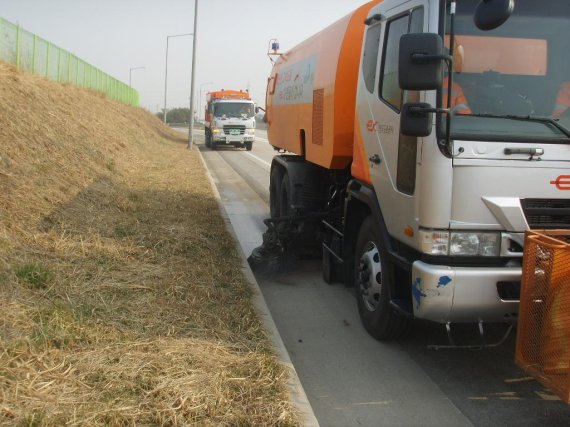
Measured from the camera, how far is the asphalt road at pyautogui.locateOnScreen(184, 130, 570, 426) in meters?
3.84

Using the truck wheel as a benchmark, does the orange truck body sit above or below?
above

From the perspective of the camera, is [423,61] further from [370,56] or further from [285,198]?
[285,198]

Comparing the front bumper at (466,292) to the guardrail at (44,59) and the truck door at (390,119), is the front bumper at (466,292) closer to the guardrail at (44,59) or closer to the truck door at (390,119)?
the truck door at (390,119)

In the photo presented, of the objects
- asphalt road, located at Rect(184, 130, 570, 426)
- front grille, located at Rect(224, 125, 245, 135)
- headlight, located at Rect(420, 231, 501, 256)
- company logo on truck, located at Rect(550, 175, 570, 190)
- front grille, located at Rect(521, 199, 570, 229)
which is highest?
front grille, located at Rect(224, 125, 245, 135)

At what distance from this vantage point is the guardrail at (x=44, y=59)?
1659 centimetres

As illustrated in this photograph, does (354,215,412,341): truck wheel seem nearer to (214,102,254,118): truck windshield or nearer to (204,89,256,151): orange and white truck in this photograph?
(204,89,256,151): orange and white truck

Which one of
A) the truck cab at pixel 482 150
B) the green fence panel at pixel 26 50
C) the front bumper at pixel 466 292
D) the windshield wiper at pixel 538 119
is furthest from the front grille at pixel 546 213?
the green fence panel at pixel 26 50

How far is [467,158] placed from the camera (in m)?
3.69

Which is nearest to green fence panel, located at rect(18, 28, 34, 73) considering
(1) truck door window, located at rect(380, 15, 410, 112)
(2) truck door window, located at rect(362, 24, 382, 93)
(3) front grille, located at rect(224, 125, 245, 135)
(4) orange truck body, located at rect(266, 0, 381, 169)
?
(4) orange truck body, located at rect(266, 0, 381, 169)

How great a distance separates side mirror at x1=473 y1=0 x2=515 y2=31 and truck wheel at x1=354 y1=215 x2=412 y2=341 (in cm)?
183

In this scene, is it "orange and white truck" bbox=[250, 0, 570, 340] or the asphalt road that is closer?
"orange and white truck" bbox=[250, 0, 570, 340]

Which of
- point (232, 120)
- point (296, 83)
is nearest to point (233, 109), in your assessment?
point (232, 120)

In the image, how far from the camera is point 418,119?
3.73 meters

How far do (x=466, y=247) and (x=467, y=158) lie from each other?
0.57 metres
